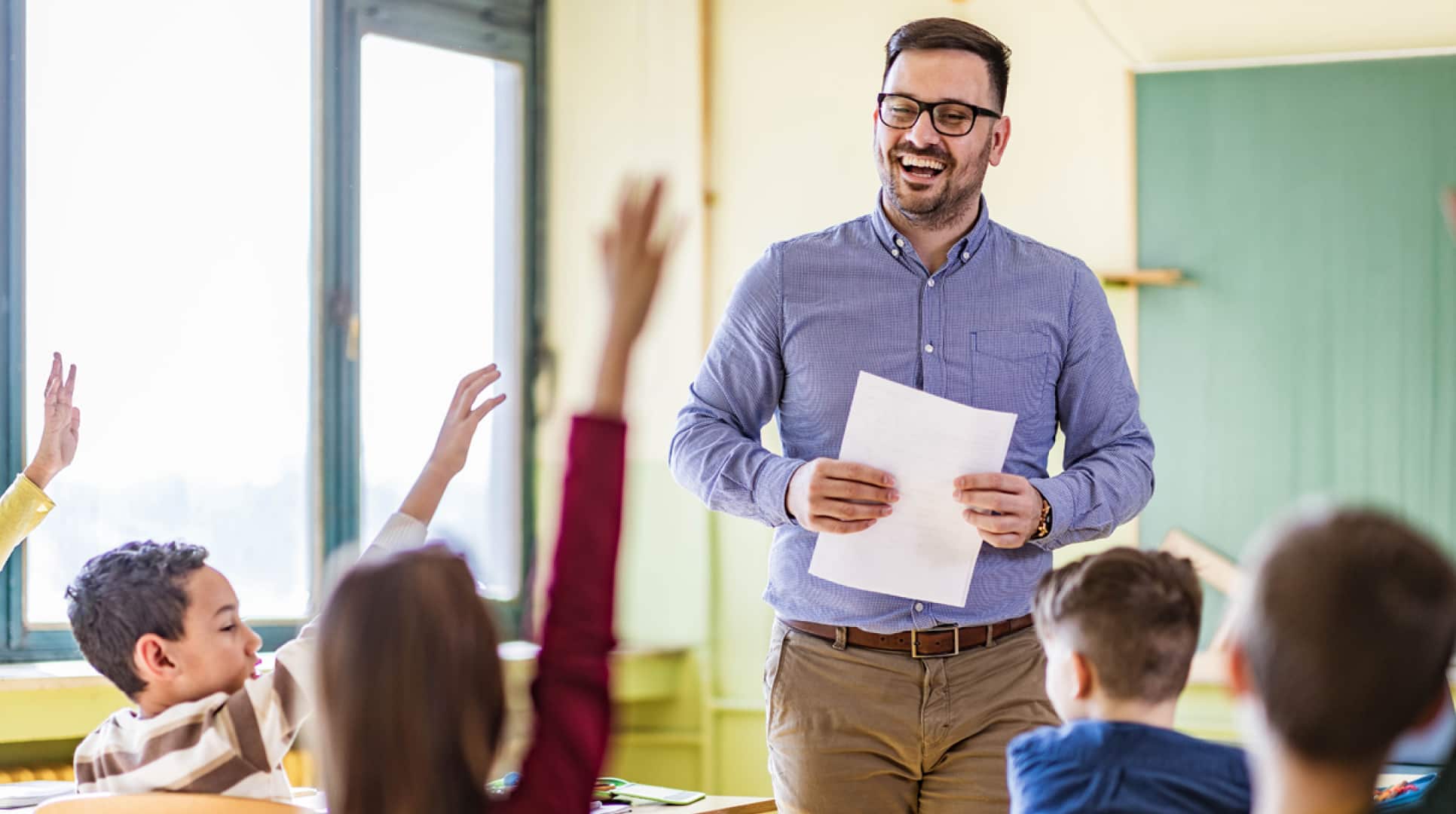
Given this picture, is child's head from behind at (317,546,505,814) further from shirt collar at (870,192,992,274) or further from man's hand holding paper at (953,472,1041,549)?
shirt collar at (870,192,992,274)

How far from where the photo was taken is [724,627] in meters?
4.82

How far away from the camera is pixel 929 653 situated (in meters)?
2.30

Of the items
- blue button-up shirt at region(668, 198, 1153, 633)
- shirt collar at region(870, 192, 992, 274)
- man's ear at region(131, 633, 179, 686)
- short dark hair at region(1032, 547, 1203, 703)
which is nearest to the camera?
short dark hair at region(1032, 547, 1203, 703)

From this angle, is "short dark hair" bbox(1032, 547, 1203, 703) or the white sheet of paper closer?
"short dark hair" bbox(1032, 547, 1203, 703)

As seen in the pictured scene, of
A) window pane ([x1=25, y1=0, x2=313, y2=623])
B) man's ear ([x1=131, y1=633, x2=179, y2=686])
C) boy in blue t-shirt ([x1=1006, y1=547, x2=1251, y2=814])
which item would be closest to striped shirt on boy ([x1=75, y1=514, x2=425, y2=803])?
man's ear ([x1=131, y1=633, x2=179, y2=686])

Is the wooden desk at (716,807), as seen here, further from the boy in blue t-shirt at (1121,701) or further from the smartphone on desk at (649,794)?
the boy in blue t-shirt at (1121,701)

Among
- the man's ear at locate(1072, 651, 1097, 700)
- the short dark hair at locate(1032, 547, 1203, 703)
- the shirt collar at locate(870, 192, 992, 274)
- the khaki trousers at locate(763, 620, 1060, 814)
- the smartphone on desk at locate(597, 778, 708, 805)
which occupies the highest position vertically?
the shirt collar at locate(870, 192, 992, 274)

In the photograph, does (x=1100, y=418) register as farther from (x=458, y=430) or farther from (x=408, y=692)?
(x=408, y=692)

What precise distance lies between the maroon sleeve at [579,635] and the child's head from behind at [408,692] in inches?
2.6

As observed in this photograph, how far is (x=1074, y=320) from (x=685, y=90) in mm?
2678

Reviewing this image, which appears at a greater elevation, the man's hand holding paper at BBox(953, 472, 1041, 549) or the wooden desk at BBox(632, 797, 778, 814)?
the man's hand holding paper at BBox(953, 472, 1041, 549)

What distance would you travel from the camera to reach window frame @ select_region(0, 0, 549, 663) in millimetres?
3848

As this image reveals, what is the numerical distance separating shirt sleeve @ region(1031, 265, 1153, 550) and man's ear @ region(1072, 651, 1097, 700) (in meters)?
0.52

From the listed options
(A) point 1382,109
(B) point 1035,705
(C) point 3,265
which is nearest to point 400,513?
(B) point 1035,705
